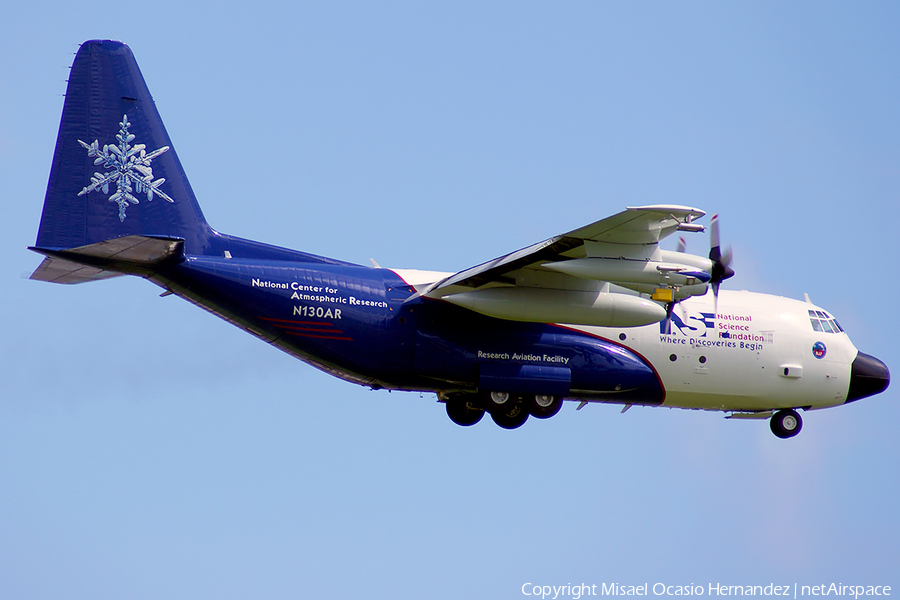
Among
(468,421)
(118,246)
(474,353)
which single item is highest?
(118,246)

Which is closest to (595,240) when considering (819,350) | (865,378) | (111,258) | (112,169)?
(819,350)

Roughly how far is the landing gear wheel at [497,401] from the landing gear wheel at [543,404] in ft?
1.45

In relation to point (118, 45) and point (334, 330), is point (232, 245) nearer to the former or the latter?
point (334, 330)

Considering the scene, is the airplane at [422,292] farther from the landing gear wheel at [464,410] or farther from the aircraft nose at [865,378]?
the aircraft nose at [865,378]

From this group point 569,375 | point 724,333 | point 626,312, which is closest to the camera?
point 626,312

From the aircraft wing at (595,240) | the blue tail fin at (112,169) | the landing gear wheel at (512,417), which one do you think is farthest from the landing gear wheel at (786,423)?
the blue tail fin at (112,169)

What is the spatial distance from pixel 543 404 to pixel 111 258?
9587 millimetres

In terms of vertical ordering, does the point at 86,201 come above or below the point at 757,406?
above

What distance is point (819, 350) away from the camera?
25.2 meters

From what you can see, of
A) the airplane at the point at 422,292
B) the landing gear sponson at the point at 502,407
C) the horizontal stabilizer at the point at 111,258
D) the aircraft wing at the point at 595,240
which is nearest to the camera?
the aircraft wing at the point at 595,240

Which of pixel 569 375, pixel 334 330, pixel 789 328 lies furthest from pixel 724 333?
pixel 334 330

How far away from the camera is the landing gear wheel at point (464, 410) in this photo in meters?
24.2

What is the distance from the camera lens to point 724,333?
2441 cm

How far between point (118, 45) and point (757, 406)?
1629 cm
